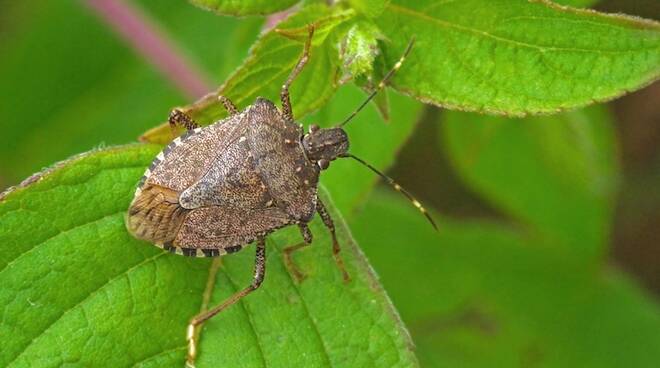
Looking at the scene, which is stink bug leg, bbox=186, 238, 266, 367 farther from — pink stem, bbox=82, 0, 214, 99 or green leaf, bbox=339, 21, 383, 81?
pink stem, bbox=82, 0, 214, 99

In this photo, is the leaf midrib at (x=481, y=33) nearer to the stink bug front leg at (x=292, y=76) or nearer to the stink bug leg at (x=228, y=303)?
the stink bug front leg at (x=292, y=76)

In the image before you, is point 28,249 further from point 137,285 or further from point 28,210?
Answer: point 137,285

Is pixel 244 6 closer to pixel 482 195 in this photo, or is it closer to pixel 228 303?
pixel 228 303

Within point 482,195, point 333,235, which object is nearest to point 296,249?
point 333,235

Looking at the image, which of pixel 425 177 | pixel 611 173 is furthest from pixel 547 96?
pixel 425 177

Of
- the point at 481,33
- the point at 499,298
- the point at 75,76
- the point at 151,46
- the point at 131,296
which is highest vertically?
the point at 75,76

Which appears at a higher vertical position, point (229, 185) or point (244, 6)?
point (244, 6)

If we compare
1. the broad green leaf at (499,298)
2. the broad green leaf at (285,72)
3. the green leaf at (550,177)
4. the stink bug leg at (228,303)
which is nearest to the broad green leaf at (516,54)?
the broad green leaf at (285,72)

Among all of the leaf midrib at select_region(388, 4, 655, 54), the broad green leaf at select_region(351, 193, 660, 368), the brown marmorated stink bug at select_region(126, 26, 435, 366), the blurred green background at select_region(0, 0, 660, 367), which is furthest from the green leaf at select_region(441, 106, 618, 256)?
the leaf midrib at select_region(388, 4, 655, 54)
